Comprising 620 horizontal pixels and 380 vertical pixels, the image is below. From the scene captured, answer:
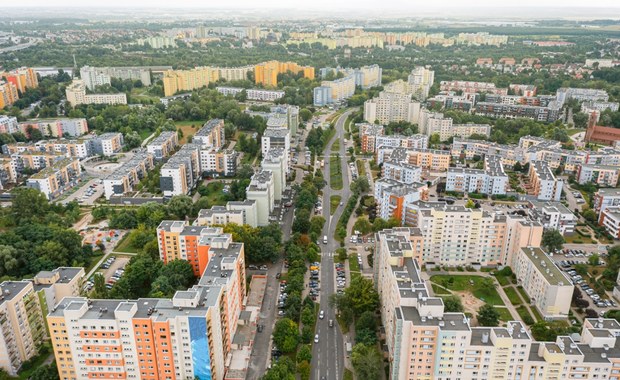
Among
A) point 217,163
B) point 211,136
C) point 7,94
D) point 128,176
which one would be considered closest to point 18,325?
point 128,176

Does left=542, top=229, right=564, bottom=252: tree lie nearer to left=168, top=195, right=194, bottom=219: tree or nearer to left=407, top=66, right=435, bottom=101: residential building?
left=168, top=195, right=194, bottom=219: tree

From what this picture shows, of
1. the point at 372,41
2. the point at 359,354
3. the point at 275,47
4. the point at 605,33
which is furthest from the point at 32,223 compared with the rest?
the point at 605,33

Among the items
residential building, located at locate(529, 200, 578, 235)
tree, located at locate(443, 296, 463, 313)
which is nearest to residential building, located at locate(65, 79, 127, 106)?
residential building, located at locate(529, 200, 578, 235)

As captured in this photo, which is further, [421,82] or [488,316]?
[421,82]

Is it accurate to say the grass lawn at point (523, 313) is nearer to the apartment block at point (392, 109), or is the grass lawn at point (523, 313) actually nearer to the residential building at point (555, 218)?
the residential building at point (555, 218)

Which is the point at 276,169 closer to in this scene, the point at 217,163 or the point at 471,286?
the point at 217,163

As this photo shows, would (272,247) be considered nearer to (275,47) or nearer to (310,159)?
(310,159)
